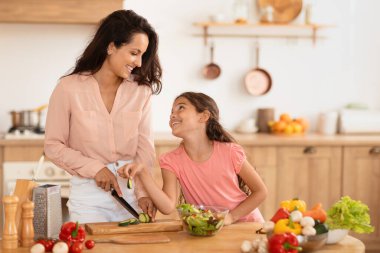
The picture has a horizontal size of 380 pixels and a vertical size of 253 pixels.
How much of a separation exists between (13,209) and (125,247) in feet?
1.23

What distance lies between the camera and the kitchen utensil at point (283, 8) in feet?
17.1

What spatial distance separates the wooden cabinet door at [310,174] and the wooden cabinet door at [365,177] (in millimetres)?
60

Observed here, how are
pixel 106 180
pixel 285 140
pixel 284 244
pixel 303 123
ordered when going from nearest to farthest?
1. pixel 284 244
2. pixel 106 180
3. pixel 285 140
4. pixel 303 123

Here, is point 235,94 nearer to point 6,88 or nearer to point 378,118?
point 378,118

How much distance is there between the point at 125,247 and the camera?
223 centimetres

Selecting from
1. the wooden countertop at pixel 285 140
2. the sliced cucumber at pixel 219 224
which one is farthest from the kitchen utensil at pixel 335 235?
the wooden countertop at pixel 285 140

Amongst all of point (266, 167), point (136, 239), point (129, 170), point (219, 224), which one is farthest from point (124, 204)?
point (266, 167)

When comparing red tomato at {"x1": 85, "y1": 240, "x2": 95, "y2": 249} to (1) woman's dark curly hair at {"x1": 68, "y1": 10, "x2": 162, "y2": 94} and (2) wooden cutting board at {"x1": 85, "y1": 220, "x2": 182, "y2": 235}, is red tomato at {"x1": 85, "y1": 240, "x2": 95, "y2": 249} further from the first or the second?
(1) woman's dark curly hair at {"x1": 68, "y1": 10, "x2": 162, "y2": 94}

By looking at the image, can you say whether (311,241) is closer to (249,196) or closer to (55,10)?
(249,196)

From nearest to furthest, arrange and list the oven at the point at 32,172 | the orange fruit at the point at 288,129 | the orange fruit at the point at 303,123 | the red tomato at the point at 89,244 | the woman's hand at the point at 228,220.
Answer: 1. the red tomato at the point at 89,244
2. the woman's hand at the point at 228,220
3. the oven at the point at 32,172
4. the orange fruit at the point at 288,129
5. the orange fruit at the point at 303,123

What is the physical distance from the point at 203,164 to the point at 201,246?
70 cm

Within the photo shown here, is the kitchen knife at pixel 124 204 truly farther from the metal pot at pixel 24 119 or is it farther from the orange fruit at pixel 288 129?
the orange fruit at pixel 288 129

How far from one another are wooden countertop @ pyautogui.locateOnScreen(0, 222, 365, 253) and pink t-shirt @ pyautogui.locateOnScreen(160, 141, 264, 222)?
1.56 ft

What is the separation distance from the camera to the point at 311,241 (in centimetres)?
216
